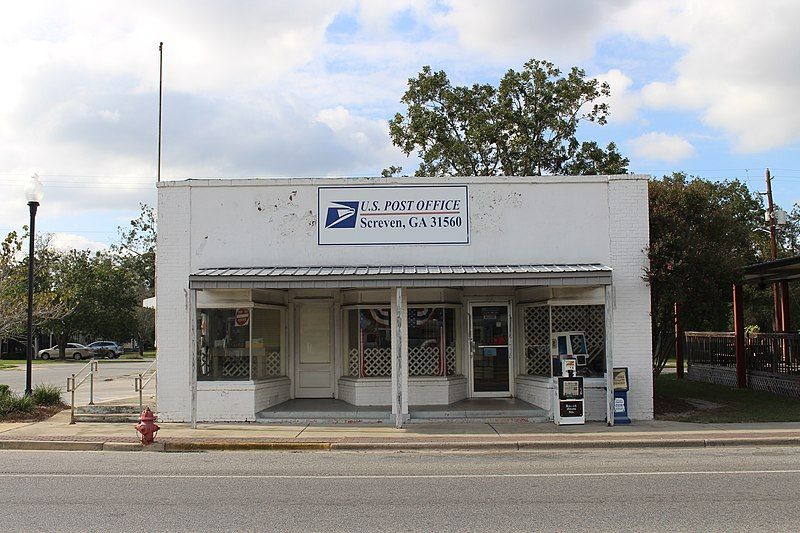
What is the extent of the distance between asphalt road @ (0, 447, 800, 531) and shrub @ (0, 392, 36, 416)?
172 inches

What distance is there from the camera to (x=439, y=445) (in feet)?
41.2

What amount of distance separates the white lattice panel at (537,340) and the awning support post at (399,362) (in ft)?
10.8

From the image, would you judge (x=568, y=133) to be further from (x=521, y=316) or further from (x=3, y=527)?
(x=3, y=527)

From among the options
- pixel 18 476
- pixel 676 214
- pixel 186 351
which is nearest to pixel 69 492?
pixel 18 476

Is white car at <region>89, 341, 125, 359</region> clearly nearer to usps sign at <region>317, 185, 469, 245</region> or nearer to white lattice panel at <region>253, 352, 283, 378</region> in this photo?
white lattice panel at <region>253, 352, 283, 378</region>

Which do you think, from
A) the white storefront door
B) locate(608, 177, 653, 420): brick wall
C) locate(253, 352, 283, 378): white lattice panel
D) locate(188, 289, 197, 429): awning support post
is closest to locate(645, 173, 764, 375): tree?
locate(608, 177, 653, 420): brick wall

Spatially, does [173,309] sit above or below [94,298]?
below

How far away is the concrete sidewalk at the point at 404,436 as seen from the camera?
12.6m

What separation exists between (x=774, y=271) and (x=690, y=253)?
6.28 m

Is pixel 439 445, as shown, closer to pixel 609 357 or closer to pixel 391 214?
pixel 609 357

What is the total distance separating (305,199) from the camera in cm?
1583

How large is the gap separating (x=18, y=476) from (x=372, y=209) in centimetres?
821

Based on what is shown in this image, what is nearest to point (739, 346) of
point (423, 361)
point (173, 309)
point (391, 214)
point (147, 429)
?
point (423, 361)

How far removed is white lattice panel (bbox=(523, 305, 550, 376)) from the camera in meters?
16.3
